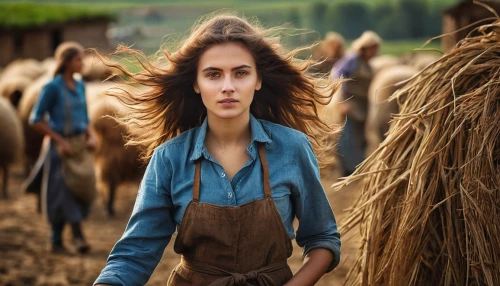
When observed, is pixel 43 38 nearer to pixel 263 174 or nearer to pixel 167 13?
pixel 167 13

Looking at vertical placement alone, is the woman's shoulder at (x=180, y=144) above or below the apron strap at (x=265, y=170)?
above

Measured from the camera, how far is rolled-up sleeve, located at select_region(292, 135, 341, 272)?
3.14 metres

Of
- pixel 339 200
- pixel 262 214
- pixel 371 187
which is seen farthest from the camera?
pixel 339 200

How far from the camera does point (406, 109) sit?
389 centimetres

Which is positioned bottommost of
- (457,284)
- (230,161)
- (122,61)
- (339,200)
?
(339,200)

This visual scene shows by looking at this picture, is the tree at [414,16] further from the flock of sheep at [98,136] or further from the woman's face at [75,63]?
the woman's face at [75,63]

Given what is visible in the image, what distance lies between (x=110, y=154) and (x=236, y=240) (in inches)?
303

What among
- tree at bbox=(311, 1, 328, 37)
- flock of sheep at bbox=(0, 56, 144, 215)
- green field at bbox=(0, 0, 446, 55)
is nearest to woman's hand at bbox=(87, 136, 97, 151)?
flock of sheep at bbox=(0, 56, 144, 215)

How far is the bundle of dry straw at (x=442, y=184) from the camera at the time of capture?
325 cm

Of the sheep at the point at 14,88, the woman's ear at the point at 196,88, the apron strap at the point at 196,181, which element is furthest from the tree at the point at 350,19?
the apron strap at the point at 196,181

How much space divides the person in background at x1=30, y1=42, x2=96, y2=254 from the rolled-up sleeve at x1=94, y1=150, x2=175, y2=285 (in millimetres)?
5040

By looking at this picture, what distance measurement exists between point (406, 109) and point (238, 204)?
43.8 inches

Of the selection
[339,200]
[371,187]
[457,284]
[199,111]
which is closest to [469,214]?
[457,284]

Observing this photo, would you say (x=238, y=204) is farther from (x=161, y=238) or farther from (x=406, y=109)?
(x=406, y=109)
